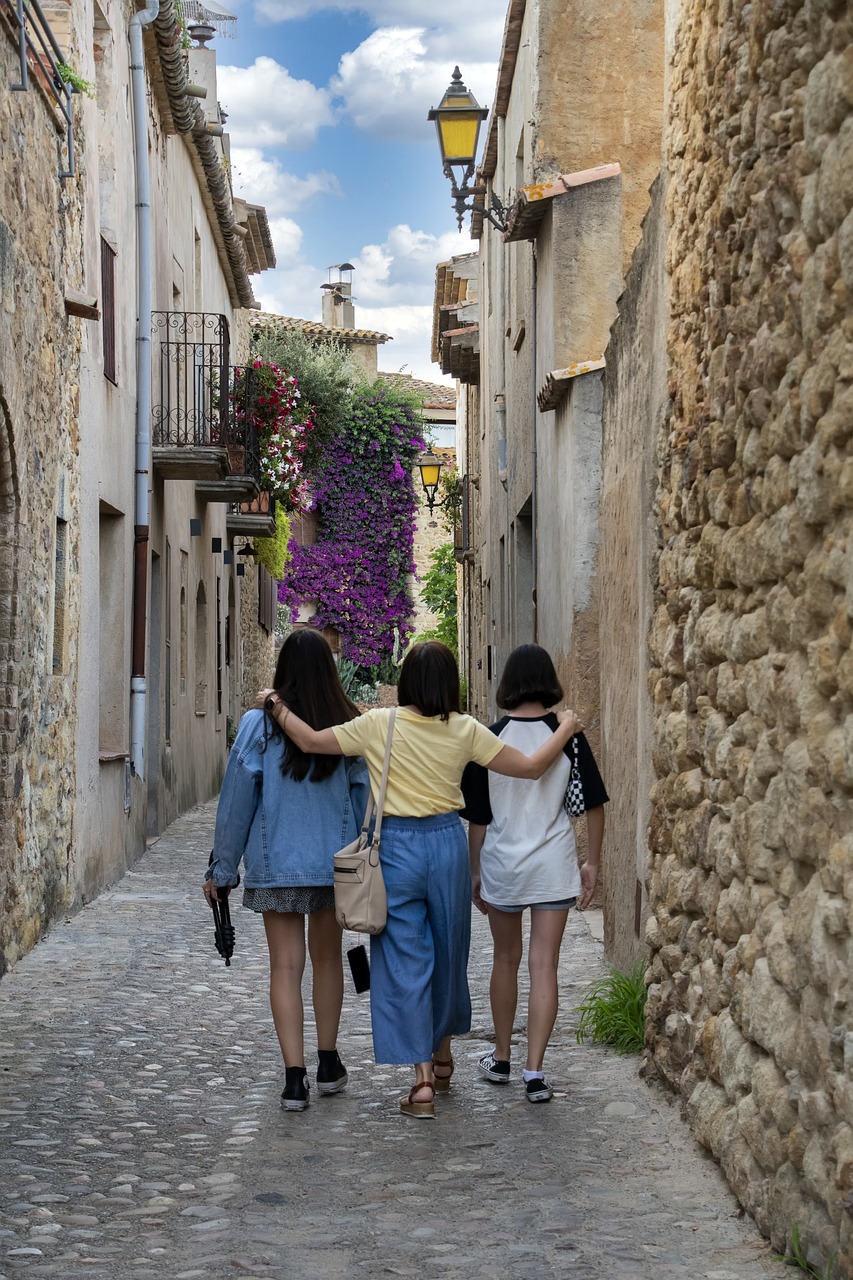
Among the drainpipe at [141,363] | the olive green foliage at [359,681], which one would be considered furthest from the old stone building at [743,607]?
the olive green foliage at [359,681]

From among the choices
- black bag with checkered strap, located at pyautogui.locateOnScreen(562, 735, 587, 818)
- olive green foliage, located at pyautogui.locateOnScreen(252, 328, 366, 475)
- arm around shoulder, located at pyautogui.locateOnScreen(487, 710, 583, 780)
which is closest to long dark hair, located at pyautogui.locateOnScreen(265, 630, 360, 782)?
arm around shoulder, located at pyautogui.locateOnScreen(487, 710, 583, 780)

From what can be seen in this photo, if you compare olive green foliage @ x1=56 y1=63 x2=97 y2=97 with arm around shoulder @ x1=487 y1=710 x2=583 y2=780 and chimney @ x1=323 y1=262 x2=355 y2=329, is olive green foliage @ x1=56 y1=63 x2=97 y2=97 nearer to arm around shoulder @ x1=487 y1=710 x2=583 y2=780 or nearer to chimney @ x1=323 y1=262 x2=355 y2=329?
arm around shoulder @ x1=487 y1=710 x2=583 y2=780

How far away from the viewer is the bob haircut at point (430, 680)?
552 cm

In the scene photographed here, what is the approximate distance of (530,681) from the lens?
586cm

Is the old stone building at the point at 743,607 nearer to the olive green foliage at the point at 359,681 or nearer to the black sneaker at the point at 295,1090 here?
the black sneaker at the point at 295,1090

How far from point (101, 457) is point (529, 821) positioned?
279 inches

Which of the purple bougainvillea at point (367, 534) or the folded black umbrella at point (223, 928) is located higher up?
the purple bougainvillea at point (367, 534)

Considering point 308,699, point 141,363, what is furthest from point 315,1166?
point 141,363

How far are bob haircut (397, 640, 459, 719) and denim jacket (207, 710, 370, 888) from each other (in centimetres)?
39

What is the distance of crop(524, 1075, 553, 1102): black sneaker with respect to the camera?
5.61 metres

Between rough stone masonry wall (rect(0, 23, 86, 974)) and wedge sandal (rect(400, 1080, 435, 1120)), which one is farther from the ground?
rough stone masonry wall (rect(0, 23, 86, 974))

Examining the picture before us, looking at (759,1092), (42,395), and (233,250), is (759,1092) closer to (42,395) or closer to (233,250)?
(42,395)

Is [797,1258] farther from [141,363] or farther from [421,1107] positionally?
[141,363]

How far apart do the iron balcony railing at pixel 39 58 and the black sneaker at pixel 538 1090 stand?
4820 millimetres
